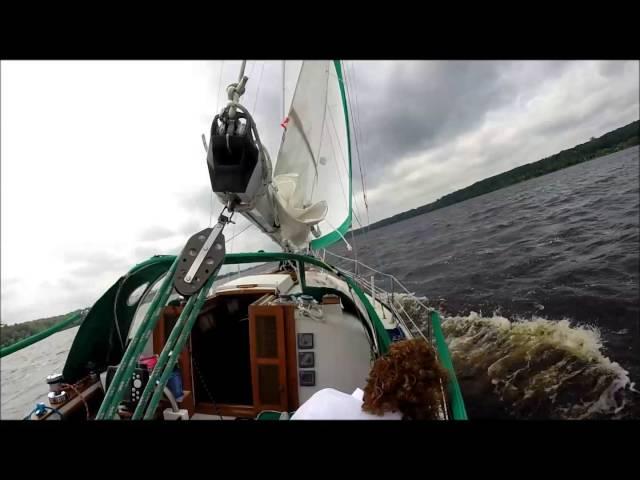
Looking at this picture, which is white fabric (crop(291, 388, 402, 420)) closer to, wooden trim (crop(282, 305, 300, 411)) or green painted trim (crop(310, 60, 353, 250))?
wooden trim (crop(282, 305, 300, 411))

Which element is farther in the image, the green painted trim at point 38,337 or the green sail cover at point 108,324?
the green sail cover at point 108,324

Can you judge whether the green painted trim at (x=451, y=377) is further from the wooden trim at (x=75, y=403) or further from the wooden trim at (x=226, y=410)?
the wooden trim at (x=75, y=403)

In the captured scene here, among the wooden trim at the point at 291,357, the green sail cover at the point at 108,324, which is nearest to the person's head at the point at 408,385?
the wooden trim at the point at 291,357

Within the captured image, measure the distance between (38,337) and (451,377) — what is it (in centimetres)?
278

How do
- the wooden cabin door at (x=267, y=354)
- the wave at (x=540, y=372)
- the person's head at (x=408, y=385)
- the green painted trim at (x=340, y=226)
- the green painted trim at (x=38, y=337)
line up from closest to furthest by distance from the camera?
the person's head at (x=408, y=385) < the green painted trim at (x=38, y=337) < the wooden cabin door at (x=267, y=354) < the wave at (x=540, y=372) < the green painted trim at (x=340, y=226)

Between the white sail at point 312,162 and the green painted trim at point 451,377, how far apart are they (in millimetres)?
1676

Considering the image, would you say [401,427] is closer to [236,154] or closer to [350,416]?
[350,416]

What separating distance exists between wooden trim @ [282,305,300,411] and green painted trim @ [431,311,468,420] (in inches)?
→ 55.4

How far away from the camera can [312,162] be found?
5176 mm

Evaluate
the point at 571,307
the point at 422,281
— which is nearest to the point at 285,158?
the point at 571,307

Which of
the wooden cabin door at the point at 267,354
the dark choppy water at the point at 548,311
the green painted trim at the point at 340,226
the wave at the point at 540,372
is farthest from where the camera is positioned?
the green painted trim at the point at 340,226

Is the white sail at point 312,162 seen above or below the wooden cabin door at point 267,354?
above

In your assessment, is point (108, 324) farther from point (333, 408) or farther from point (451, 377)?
point (451, 377)

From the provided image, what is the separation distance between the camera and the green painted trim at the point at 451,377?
1893 mm
